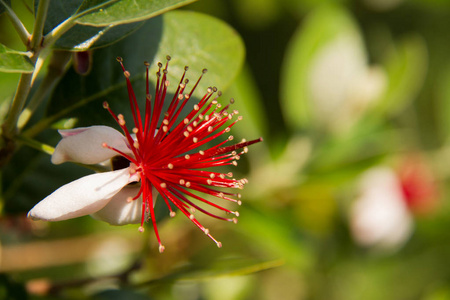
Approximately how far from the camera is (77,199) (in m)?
0.72

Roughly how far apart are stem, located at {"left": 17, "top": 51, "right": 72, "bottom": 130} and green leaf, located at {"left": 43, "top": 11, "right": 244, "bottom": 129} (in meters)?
0.05

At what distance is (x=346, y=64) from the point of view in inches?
70.5

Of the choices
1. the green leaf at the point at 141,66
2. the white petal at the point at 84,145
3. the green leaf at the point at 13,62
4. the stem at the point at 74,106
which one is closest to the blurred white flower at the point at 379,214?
the green leaf at the point at 141,66

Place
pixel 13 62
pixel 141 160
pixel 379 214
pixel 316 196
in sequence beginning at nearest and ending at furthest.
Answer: pixel 13 62 → pixel 141 160 → pixel 316 196 → pixel 379 214

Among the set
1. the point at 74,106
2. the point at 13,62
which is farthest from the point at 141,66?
the point at 13,62

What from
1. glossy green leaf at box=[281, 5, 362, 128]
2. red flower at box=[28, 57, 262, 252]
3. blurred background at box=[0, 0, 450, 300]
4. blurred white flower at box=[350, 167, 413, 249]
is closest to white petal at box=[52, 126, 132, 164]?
red flower at box=[28, 57, 262, 252]

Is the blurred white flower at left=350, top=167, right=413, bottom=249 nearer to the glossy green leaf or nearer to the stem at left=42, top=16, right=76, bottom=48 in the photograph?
the glossy green leaf

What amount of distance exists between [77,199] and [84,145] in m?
0.09

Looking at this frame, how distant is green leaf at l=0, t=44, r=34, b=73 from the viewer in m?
0.69

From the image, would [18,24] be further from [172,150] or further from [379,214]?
[379,214]

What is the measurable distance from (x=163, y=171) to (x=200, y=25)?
0.30 metres

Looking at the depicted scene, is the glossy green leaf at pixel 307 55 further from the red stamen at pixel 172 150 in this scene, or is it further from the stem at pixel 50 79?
the stem at pixel 50 79

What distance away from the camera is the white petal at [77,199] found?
28.1 inches

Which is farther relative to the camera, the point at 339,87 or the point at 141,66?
the point at 339,87
